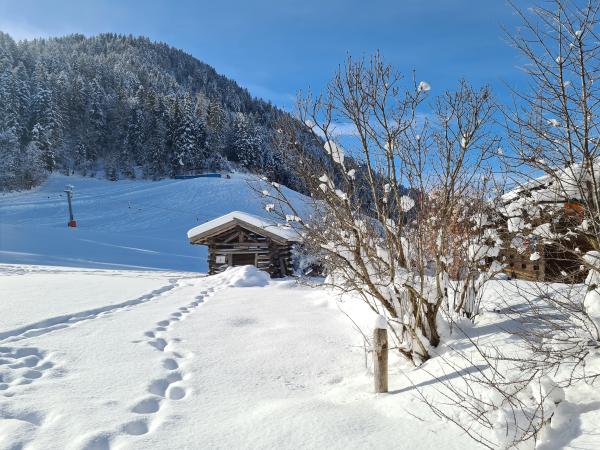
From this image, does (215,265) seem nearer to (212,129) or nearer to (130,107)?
(212,129)

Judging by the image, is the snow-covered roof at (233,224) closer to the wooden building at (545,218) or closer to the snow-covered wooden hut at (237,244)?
the snow-covered wooden hut at (237,244)

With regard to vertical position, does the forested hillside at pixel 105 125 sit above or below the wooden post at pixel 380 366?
above

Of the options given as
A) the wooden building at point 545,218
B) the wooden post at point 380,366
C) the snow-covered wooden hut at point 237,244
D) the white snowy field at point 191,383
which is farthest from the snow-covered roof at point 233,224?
the wooden post at point 380,366

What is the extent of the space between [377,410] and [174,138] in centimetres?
6736

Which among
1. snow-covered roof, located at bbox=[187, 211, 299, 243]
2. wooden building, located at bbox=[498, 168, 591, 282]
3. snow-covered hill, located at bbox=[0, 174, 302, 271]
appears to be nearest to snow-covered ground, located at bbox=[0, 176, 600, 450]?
wooden building, located at bbox=[498, 168, 591, 282]

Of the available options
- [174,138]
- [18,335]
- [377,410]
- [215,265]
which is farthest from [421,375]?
[174,138]

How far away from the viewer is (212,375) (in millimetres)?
5062

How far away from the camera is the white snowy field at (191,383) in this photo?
336cm

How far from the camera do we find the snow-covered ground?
10.9ft

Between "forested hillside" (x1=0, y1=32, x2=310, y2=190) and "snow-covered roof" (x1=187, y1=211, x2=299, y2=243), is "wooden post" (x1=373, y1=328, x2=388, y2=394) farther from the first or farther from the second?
"forested hillside" (x1=0, y1=32, x2=310, y2=190)

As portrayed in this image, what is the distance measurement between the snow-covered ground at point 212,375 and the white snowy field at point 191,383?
18 millimetres

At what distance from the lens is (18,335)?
6254mm

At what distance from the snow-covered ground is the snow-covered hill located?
8069 mm

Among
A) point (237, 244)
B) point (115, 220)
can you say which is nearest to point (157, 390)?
point (237, 244)
